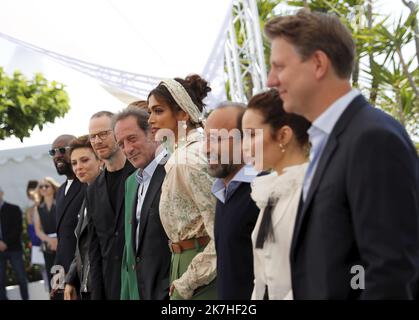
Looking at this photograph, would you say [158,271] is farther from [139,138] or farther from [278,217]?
[278,217]

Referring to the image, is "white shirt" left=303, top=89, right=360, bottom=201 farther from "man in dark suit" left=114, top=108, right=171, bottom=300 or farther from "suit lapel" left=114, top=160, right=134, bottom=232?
"suit lapel" left=114, top=160, right=134, bottom=232

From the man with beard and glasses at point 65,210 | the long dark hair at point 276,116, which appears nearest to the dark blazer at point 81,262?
the man with beard and glasses at point 65,210

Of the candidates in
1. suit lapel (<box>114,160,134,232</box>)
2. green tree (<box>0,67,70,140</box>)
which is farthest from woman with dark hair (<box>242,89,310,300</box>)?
green tree (<box>0,67,70,140</box>)

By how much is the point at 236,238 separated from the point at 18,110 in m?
15.9

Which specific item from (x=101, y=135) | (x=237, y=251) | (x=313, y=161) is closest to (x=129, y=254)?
(x=237, y=251)

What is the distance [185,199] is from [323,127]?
1889 mm

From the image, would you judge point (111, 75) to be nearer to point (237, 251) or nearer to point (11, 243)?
point (11, 243)

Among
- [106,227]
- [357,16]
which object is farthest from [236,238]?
[357,16]

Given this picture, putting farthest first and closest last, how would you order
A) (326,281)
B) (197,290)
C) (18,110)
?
(18,110)
(197,290)
(326,281)

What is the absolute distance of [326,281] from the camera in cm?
273

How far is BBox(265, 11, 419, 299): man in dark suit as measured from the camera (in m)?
2.52

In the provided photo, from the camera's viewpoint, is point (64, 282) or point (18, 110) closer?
point (64, 282)

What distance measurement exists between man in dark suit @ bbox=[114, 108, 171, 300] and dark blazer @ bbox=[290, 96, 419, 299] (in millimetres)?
2184

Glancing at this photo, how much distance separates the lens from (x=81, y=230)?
6.43 metres
